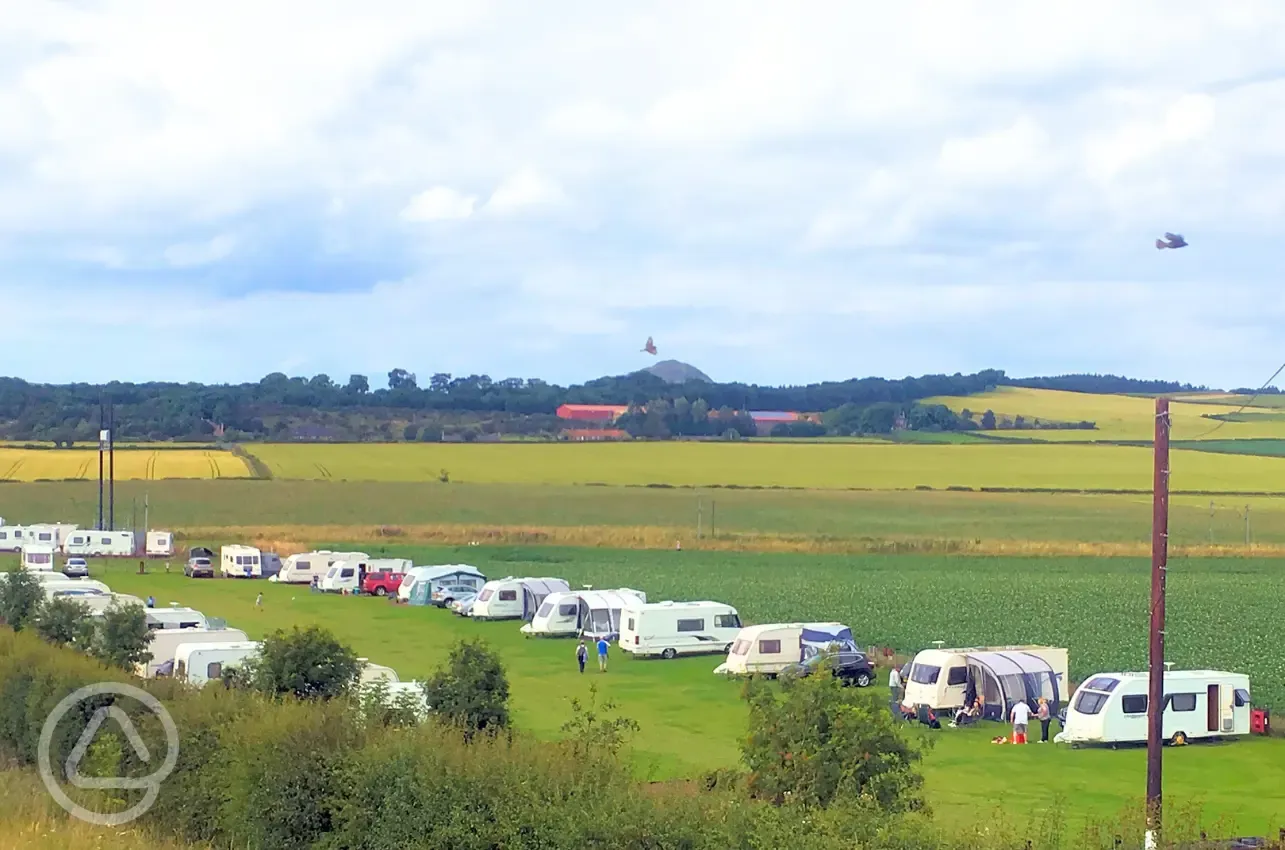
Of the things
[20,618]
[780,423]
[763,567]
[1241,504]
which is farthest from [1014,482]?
[20,618]

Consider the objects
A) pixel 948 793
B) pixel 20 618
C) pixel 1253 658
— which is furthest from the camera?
pixel 1253 658

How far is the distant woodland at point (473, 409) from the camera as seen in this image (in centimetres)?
12419

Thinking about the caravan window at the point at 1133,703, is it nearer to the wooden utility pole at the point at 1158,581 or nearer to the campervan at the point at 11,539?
the wooden utility pole at the point at 1158,581

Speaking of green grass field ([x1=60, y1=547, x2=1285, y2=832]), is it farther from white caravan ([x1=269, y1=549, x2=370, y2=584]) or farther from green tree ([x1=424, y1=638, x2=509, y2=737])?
green tree ([x1=424, y1=638, x2=509, y2=737])

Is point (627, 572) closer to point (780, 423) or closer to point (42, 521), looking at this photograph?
point (42, 521)

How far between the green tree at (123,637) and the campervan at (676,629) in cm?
1373

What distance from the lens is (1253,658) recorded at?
35.2m

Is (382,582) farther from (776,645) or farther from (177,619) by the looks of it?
(776,645)

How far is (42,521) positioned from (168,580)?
2711 centimetres

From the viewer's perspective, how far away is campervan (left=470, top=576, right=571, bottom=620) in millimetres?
45812

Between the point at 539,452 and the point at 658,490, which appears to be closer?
the point at 658,490

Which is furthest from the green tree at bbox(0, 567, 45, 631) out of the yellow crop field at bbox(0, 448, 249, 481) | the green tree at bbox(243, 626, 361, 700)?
the yellow crop field at bbox(0, 448, 249, 481)

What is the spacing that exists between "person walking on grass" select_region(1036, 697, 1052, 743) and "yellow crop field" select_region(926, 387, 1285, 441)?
222 ft

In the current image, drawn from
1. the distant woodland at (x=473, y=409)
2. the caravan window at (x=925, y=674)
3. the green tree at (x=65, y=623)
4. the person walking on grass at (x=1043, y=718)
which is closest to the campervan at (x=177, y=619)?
the green tree at (x=65, y=623)
